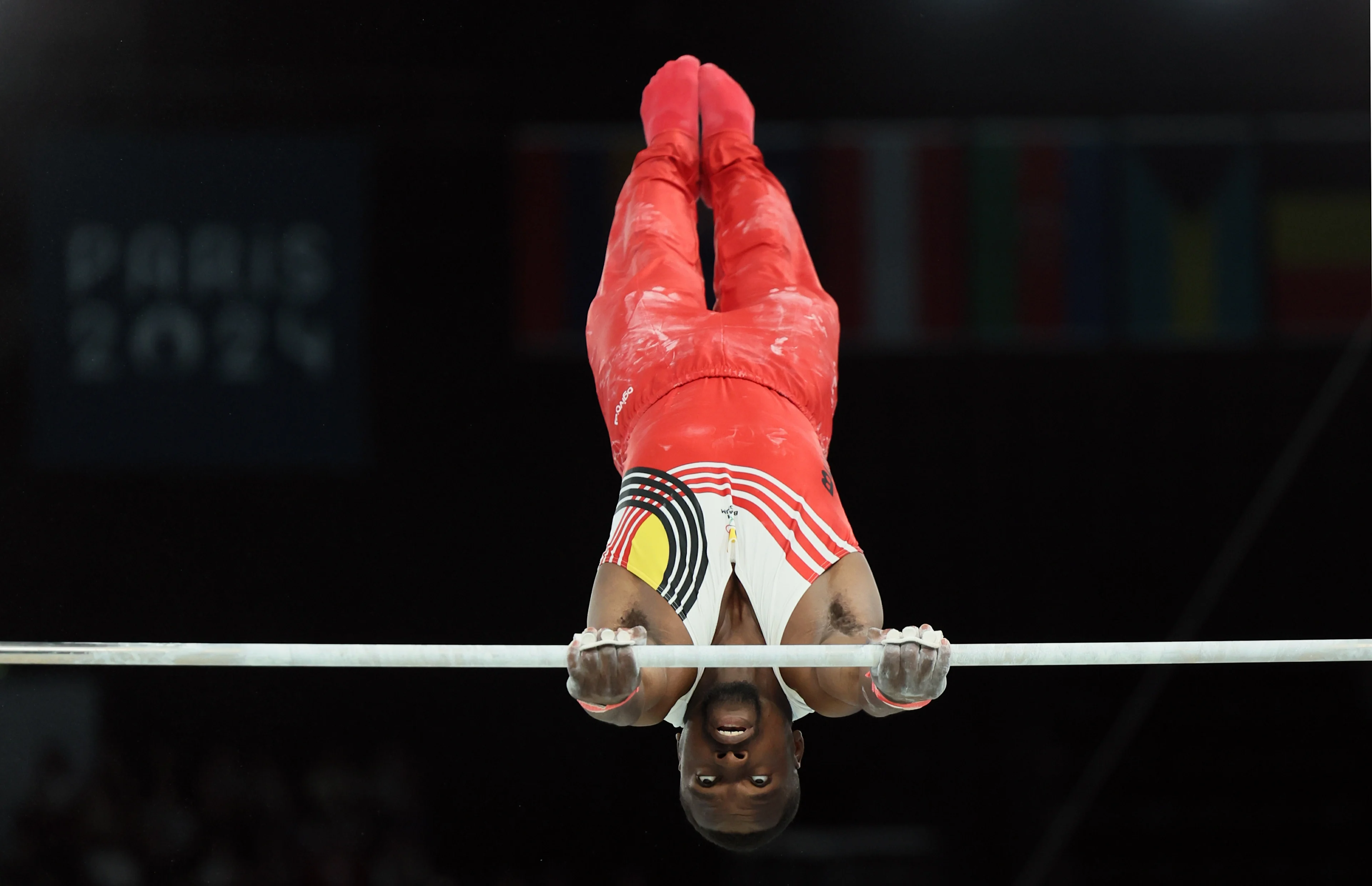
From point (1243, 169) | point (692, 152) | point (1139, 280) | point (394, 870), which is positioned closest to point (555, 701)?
point (394, 870)

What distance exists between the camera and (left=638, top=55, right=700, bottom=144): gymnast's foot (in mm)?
3502

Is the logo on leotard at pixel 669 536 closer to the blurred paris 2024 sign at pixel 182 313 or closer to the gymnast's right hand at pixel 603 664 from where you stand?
the gymnast's right hand at pixel 603 664

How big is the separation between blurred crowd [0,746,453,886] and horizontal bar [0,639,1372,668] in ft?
5.77

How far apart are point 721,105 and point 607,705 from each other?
2.00 metres

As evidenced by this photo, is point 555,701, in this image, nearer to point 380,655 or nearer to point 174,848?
point 174,848

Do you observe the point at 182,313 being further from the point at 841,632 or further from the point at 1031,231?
the point at 1031,231

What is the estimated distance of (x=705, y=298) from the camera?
121 inches

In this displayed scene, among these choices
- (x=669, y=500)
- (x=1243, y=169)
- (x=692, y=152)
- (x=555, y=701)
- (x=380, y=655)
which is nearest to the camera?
(x=380, y=655)

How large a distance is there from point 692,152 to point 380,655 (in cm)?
192

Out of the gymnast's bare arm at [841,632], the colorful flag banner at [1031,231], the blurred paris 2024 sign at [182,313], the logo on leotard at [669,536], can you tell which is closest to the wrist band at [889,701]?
the gymnast's bare arm at [841,632]

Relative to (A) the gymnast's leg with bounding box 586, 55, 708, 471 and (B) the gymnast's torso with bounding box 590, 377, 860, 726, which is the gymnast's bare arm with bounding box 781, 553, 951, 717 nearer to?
(B) the gymnast's torso with bounding box 590, 377, 860, 726

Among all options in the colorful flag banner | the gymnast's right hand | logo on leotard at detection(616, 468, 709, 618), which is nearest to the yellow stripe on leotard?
logo on leotard at detection(616, 468, 709, 618)

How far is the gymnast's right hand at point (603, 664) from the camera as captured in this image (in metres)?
2.12

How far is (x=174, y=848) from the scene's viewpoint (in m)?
3.67
